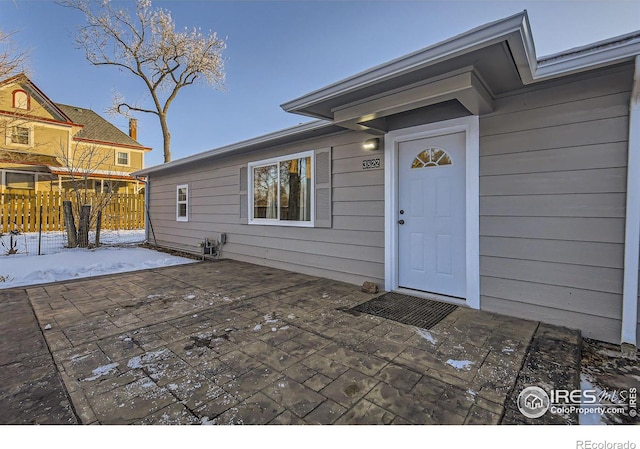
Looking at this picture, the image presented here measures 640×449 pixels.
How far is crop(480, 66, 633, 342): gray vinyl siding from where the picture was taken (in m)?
2.44

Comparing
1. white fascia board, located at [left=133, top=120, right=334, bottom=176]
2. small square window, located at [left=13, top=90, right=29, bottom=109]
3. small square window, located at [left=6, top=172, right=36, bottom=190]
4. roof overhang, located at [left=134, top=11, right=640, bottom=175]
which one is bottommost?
roof overhang, located at [left=134, top=11, right=640, bottom=175]

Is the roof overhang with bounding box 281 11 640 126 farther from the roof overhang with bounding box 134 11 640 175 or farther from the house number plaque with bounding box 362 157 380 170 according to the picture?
the house number plaque with bounding box 362 157 380 170

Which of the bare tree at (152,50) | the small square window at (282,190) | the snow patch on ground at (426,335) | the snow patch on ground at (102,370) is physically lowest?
the snow patch on ground at (102,370)

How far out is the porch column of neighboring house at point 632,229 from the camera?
7.46 feet

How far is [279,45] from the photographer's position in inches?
305

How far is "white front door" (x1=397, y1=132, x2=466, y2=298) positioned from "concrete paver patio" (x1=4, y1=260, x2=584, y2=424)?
56 cm

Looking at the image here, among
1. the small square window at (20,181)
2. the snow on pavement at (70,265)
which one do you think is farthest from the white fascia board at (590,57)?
the small square window at (20,181)

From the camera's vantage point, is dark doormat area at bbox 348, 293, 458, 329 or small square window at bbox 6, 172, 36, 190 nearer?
dark doormat area at bbox 348, 293, 458, 329

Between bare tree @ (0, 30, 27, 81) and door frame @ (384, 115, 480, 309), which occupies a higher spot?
bare tree @ (0, 30, 27, 81)

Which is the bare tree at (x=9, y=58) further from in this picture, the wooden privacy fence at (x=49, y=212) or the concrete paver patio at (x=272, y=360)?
the concrete paver patio at (x=272, y=360)

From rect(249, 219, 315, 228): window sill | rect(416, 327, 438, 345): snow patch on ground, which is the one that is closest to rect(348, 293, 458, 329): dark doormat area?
rect(416, 327, 438, 345): snow patch on ground

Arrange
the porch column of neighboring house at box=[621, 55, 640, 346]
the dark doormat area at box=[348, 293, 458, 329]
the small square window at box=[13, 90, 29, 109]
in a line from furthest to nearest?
the small square window at box=[13, 90, 29, 109] < the dark doormat area at box=[348, 293, 458, 329] < the porch column of neighboring house at box=[621, 55, 640, 346]

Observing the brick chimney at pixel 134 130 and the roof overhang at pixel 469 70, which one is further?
the brick chimney at pixel 134 130

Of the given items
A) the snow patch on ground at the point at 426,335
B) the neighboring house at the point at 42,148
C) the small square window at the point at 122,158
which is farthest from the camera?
the small square window at the point at 122,158
